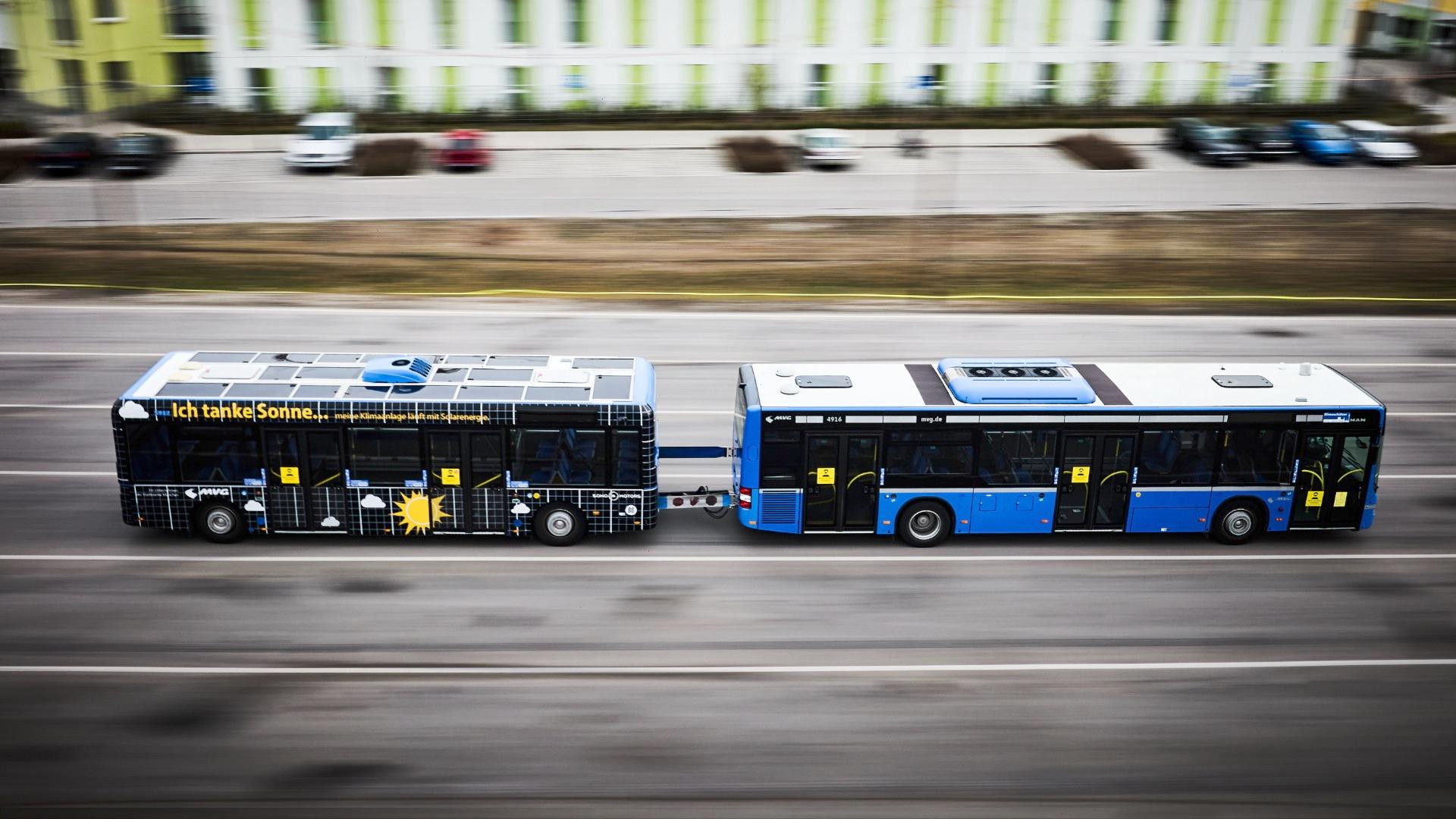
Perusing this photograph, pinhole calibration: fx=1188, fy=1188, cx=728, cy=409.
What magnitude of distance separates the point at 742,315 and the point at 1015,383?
1493 cm

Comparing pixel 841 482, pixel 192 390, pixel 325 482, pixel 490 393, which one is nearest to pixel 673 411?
pixel 841 482

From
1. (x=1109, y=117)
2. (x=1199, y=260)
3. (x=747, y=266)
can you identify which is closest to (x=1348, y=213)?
(x=1199, y=260)

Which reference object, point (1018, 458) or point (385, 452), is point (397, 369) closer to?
point (385, 452)

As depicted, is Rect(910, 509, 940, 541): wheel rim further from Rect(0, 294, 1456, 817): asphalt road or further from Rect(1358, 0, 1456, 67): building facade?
Rect(1358, 0, 1456, 67): building facade

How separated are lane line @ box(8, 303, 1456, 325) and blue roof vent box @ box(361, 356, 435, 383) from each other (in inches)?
496

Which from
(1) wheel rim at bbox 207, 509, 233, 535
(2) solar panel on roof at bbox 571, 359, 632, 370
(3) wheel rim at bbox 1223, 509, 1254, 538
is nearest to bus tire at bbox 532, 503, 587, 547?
(2) solar panel on roof at bbox 571, 359, 632, 370

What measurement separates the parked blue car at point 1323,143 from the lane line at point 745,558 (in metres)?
37.4

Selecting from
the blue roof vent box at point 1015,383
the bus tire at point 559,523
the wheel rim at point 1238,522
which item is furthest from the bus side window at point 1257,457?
the bus tire at point 559,523

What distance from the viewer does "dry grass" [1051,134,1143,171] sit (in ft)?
170

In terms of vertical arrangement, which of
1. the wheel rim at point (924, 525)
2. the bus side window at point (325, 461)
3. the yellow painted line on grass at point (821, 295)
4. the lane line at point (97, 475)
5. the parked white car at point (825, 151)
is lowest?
the lane line at point (97, 475)

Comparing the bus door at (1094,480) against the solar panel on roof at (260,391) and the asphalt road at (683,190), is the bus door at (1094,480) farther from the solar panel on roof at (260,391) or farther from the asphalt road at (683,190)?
the asphalt road at (683,190)

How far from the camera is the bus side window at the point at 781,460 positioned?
1878 centimetres

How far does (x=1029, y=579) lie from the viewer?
1869cm

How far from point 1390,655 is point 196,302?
1197 inches
